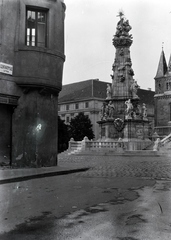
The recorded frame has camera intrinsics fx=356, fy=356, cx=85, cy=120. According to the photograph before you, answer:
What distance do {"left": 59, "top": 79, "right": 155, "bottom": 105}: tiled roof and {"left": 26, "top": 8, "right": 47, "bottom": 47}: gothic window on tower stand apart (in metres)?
71.2

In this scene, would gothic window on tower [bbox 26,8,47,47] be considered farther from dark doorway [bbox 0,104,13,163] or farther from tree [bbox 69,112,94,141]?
tree [bbox 69,112,94,141]

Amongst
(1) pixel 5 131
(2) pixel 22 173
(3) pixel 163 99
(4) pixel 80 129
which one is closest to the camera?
(2) pixel 22 173

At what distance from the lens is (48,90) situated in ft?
53.7

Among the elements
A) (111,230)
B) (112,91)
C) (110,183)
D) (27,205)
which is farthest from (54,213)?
(112,91)

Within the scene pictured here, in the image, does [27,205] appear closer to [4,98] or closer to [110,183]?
[110,183]

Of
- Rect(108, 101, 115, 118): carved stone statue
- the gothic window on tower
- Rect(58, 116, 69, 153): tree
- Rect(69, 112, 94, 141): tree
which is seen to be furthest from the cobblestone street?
Rect(69, 112, 94, 141): tree

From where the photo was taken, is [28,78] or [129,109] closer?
[28,78]

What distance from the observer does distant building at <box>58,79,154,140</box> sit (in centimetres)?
8756

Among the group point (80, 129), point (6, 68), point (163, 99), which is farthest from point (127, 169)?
point (163, 99)

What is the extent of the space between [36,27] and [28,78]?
256 centimetres

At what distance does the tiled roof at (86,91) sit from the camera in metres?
89.5

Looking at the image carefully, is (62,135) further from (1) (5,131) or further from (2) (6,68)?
(2) (6,68)

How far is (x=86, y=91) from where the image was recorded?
9112 centimetres

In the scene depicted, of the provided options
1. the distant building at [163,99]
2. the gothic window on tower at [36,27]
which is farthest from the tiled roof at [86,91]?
the gothic window on tower at [36,27]
